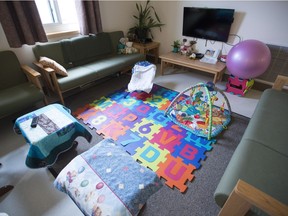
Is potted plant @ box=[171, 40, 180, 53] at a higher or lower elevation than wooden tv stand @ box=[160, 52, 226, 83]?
higher

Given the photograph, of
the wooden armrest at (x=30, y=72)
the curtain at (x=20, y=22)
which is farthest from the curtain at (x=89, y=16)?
the wooden armrest at (x=30, y=72)

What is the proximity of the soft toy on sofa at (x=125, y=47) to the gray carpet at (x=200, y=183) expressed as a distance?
1.92 meters

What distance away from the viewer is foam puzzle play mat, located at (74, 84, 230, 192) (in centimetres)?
165

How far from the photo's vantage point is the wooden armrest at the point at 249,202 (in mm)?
716

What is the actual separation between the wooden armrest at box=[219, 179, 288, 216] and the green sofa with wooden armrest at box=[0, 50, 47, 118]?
2.25m

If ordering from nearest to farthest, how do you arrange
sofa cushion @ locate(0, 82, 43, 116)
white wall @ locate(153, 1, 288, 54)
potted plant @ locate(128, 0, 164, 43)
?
sofa cushion @ locate(0, 82, 43, 116), white wall @ locate(153, 1, 288, 54), potted plant @ locate(128, 0, 164, 43)

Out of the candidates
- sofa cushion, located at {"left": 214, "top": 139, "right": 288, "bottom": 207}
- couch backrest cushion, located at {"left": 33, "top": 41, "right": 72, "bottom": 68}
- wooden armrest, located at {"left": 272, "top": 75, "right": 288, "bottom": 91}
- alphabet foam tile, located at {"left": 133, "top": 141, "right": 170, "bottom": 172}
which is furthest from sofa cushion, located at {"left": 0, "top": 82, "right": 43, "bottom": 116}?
wooden armrest, located at {"left": 272, "top": 75, "right": 288, "bottom": 91}

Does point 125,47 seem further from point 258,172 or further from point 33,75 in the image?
point 258,172

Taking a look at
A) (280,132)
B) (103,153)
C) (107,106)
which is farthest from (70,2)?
(280,132)

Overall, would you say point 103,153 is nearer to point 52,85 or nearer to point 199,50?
point 52,85

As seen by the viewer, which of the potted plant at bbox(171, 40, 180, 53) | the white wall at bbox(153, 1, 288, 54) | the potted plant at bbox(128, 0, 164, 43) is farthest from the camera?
the potted plant at bbox(128, 0, 164, 43)

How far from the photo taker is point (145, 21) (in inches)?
146

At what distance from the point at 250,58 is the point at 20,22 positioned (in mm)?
2957

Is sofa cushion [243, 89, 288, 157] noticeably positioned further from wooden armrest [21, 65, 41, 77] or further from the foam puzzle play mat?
wooden armrest [21, 65, 41, 77]
